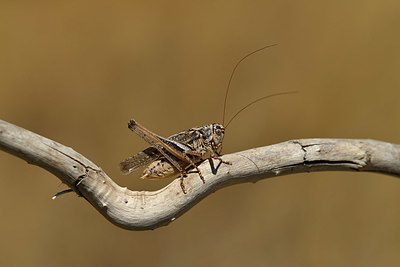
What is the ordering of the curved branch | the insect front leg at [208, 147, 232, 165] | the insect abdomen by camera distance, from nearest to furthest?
the curved branch → the insect front leg at [208, 147, 232, 165] → the insect abdomen

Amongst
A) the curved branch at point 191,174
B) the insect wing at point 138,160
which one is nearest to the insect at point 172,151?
the insect wing at point 138,160

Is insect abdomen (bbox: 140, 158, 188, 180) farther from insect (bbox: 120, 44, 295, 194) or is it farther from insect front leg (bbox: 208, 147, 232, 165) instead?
insect front leg (bbox: 208, 147, 232, 165)

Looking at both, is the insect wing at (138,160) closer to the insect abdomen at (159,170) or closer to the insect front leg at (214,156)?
the insect abdomen at (159,170)

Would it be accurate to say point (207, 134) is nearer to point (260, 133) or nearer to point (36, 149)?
point (36, 149)

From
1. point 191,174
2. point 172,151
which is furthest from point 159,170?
point 191,174

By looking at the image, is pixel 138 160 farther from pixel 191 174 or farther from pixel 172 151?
pixel 191 174

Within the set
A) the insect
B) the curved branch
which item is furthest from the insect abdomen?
the curved branch

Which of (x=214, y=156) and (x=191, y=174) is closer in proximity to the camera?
(x=191, y=174)
